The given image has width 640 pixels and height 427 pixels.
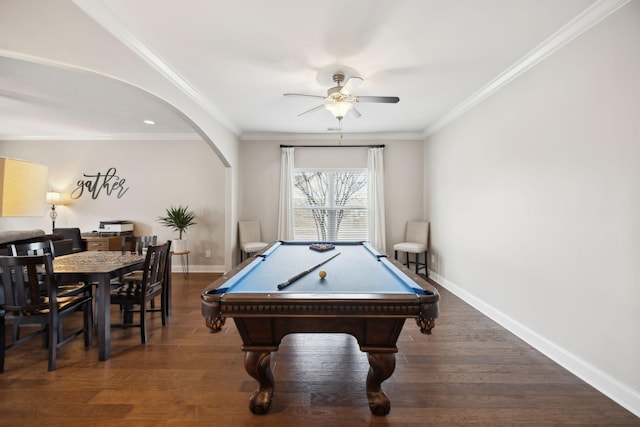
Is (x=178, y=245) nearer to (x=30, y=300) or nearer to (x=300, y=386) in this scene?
(x=30, y=300)

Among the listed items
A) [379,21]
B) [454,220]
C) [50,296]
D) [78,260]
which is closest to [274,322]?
[50,296]

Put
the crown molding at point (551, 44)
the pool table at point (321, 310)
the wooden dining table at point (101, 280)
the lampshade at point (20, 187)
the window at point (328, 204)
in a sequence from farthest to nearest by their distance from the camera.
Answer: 1. the window at point (328, 204)
2. the wooden dining table at point (101, 280)
3. the crown molding at point (551, 44)
4. the pool table at point (321, 310)
5. the lampshade at point (20, 187)

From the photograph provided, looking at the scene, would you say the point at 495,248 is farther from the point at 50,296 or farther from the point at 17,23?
the point at 17,23

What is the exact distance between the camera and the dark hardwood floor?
5.30 feet

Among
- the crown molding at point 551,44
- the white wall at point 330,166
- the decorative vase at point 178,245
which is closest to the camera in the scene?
the crown molding at point 551,44

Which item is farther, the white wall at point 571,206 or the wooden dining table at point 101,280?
the wooden dining table at point 101,280

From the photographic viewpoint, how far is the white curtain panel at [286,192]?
5.18 metres

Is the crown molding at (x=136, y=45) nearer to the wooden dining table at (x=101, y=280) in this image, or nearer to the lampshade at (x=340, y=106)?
the lampshade at (x=340, y=106)

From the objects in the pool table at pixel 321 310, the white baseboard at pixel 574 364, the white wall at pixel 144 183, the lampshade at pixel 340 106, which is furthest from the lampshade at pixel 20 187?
the white wall at pixel 144 183

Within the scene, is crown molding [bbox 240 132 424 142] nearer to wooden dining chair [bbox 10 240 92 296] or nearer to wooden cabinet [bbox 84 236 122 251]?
wooden cabinet [bbox 84 236 122 251]

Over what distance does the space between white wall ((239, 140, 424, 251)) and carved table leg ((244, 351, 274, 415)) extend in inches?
145

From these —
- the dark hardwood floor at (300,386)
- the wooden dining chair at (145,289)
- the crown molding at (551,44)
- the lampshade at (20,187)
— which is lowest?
the dark hardwood floor at (300,386)

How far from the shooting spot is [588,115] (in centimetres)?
198

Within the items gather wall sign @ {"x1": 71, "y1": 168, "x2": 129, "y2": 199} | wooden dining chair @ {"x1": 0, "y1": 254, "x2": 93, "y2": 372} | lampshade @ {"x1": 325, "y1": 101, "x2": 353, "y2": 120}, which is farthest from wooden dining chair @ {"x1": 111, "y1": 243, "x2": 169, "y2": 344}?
gather wall sign @ {"x1": 71, "y1": 168, "x2": 129, "y2": 199}
